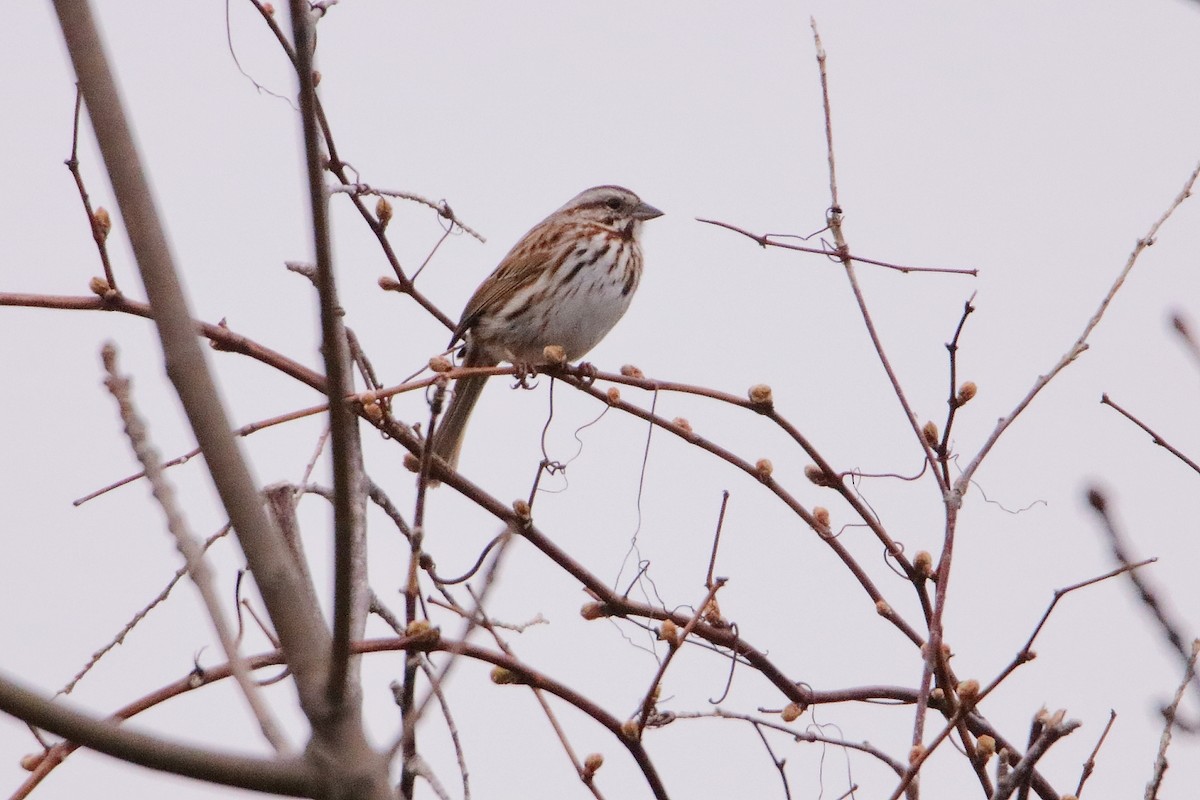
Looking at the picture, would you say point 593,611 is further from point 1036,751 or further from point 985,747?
point 1036,751

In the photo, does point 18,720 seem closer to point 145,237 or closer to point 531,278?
point 145,237

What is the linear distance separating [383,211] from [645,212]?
320 centimetres

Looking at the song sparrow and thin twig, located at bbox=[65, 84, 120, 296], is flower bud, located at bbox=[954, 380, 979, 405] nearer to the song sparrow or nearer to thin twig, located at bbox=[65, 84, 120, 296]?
thin twig, located at bbox=[65, 84, 120, 296]

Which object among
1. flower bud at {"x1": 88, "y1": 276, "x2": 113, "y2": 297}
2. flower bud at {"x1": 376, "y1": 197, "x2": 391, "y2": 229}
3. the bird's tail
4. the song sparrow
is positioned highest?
the song sparrow

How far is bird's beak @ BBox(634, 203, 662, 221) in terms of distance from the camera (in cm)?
678

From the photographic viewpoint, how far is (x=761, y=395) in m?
3.13

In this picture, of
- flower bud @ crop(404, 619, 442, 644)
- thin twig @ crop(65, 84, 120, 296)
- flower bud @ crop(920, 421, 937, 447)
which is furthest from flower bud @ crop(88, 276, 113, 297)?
flower bud @ crop(920, 421, 937, 447)

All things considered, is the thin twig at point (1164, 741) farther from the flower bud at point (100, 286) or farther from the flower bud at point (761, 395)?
the flower bud at point (100, 286)

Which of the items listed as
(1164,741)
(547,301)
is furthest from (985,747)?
(547,301)

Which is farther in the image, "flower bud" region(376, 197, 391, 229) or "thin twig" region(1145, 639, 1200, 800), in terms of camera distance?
"flower bud" region(376, 197, 391, 229)

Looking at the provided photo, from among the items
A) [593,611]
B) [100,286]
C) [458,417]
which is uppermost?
[458,417]

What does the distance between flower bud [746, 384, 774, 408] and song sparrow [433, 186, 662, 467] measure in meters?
2.89

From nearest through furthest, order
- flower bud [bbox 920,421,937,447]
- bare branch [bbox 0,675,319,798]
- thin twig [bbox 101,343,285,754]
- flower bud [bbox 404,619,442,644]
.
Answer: bare branch [bbox 0,675,319,798] < thin twig [bbox 101,343,285,754] < flower bud [bbox 404,619,442,644] < flower bud [bbox 920,421,937,447]

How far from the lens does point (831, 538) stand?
3.04 m
